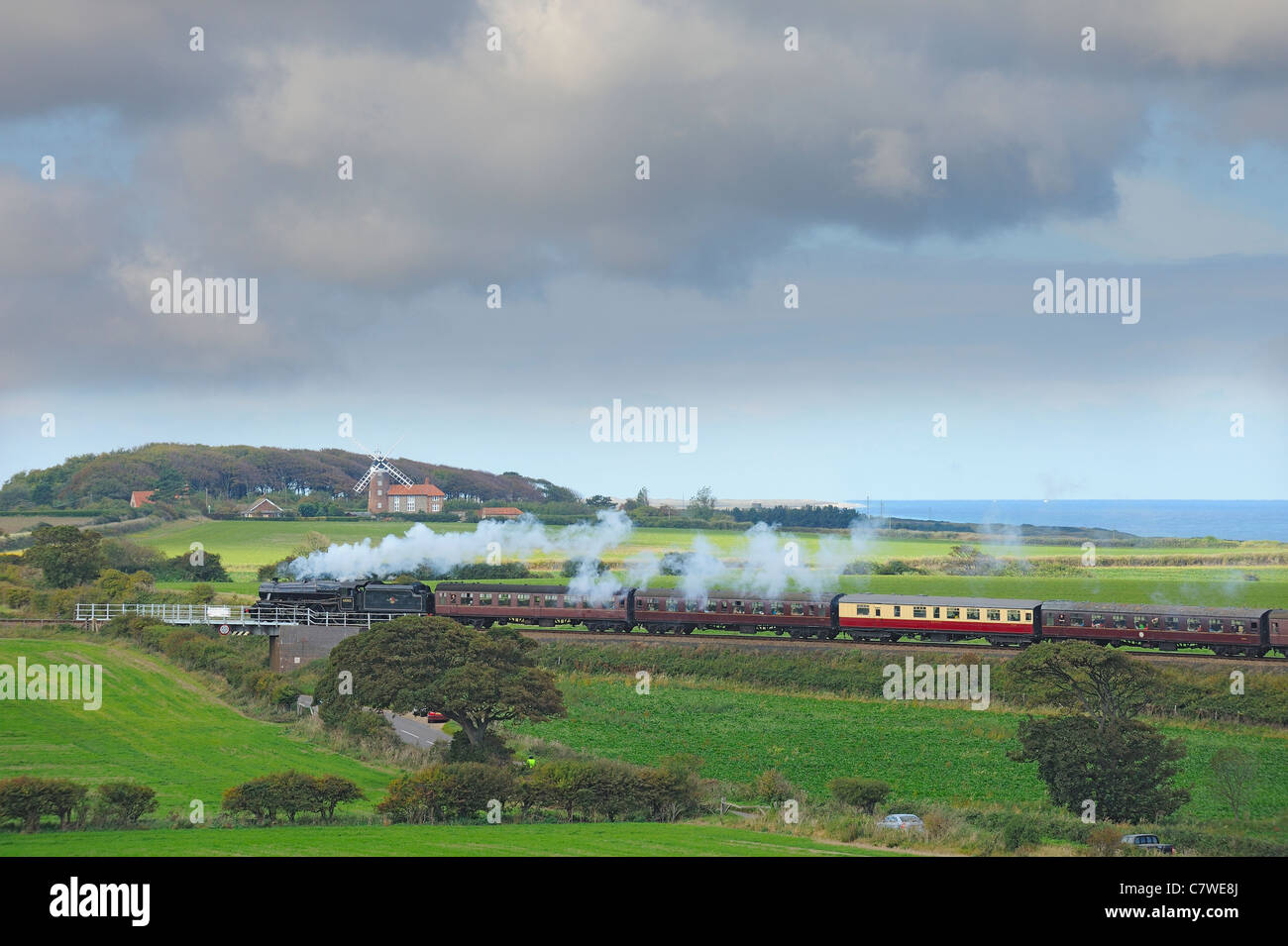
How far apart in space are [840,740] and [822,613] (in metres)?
18.7

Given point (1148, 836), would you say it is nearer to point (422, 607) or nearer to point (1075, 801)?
point (1075, 801)

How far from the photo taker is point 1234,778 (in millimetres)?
44719

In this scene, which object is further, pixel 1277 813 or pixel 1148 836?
pixel 1277 813

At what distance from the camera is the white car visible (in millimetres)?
38428

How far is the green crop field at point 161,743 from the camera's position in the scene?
4675 cm

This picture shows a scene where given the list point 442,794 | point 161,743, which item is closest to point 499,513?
point 161,743

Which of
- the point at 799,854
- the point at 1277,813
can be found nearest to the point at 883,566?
the point at 1277,813

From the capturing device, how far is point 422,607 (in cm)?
7688

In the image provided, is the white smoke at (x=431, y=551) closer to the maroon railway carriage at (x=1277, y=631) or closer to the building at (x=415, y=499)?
the maroon railway carriage at (x=1277, y=631)

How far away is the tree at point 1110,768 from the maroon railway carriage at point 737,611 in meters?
28.4

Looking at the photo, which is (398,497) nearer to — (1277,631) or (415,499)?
(415,499)

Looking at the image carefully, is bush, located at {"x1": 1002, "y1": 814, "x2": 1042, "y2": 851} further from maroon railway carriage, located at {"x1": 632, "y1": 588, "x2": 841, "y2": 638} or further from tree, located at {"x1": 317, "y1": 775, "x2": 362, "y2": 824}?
maroon railway carriage, located at {"x1": 632, "y1": 588, "x2": 841, "y2": 638}

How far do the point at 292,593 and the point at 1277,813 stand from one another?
57082mm

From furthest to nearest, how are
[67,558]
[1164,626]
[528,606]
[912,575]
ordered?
[912,575]
[67,558]
[528,606]
[1164,626]
